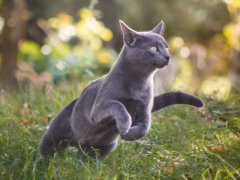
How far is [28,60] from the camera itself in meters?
10.2

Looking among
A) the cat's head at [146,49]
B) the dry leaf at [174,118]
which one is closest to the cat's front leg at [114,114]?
the cat's head at [146,49]

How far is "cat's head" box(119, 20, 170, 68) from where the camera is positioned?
12.4 ft

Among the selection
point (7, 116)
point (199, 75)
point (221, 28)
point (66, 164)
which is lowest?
point (199, 75)

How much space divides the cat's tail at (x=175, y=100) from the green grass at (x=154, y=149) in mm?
300

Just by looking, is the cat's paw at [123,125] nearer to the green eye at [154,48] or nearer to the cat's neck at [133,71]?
the cat's neck at [133,71]

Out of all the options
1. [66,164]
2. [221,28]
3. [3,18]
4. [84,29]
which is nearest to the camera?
[66,164]

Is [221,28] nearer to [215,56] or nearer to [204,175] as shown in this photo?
[215,56]

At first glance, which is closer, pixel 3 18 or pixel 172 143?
pixel 172 143

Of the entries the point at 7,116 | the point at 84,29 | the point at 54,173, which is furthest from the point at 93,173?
the point at 84,29

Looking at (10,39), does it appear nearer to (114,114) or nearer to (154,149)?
(154,149)

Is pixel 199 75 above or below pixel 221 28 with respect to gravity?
below

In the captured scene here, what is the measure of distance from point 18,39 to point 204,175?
693 centimetres

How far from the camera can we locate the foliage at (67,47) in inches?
332

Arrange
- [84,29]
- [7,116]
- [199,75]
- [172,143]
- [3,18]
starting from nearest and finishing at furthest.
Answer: [172,143], [7,116], [84,29], [3,18], [199,75]
